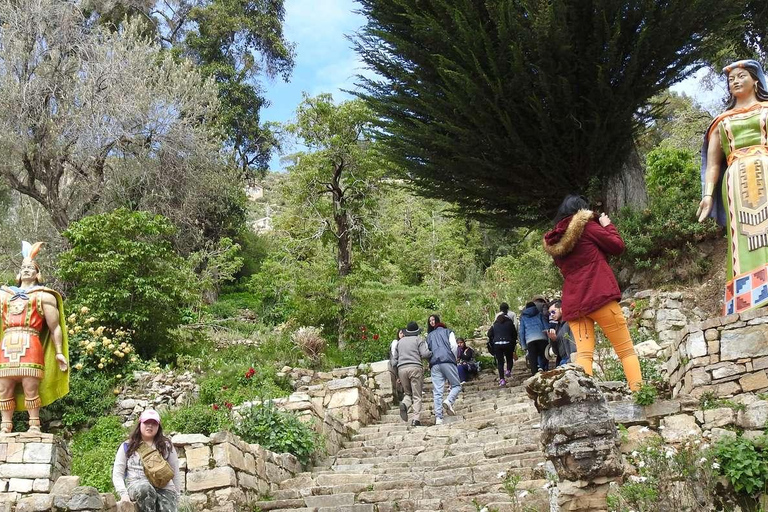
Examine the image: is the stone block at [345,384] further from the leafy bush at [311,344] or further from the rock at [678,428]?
the rock at [678,428]

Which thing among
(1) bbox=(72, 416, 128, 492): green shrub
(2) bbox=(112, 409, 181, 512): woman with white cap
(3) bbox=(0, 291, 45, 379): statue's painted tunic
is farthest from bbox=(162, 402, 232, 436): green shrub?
(2) bbox=(112, 409, 181, 512): woman with white cap

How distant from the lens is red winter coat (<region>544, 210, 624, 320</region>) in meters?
8.27

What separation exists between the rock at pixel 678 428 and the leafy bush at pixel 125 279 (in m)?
11.0

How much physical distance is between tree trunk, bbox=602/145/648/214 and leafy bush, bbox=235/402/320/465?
847cm

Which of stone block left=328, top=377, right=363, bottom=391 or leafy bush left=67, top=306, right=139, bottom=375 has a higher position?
leafy bush left=67, top=306, right=139, bottom=375

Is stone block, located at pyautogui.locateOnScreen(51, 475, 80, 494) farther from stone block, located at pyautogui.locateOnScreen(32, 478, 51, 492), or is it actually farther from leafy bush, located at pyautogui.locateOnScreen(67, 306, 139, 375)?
leafy bush, located at pyautogui.locateOnScreen(67, 306, 139, 375)

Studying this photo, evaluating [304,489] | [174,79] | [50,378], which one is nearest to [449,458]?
[304,489]

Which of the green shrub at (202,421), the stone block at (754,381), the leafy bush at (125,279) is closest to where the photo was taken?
the stone block at (754,381)


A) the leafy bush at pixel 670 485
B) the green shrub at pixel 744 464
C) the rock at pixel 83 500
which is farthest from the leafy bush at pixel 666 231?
the rock at pixel 83 500

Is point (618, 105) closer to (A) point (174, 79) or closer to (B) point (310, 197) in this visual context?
(B) point (310, 197)

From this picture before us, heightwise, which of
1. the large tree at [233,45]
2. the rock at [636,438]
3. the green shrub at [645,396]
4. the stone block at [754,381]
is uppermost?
the large tree at [233,45]

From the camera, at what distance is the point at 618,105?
14.7m

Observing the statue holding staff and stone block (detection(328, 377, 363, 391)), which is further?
stone block (detection(328, 377, 363, 391))

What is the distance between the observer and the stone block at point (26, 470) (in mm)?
7941
